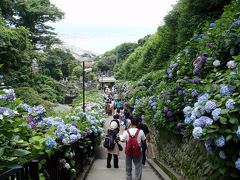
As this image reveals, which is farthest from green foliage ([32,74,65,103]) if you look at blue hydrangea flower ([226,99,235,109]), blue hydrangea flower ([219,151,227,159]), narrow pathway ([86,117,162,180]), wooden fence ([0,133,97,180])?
blue hydrangea flower ([226,99,235,109])

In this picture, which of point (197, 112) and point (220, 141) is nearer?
point (220, 141)

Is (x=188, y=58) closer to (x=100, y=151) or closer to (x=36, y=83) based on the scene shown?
(x=100, y=151)

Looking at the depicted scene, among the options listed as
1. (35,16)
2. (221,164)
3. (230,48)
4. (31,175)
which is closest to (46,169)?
(31,175)

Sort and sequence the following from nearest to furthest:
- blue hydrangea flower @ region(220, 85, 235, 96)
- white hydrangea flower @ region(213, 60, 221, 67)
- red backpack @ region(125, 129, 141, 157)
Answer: blue hydrangea flower @ region(220, 85, 235, 96)
white hydrangea flower @ region(213, 60, 221, 67)
red backpack @ region(125, 129, 141, 157)

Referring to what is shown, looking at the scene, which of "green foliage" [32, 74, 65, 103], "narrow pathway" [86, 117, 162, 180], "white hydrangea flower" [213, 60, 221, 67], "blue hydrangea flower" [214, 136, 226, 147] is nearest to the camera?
"blue hydrangea flower" [214, 136, 226, 147]

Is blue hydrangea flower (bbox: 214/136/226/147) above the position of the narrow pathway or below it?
above

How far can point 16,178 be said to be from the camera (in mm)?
2986

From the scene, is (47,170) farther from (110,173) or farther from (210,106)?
(110,173)

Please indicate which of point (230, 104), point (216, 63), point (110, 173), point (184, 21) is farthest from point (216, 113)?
point (184, 21)

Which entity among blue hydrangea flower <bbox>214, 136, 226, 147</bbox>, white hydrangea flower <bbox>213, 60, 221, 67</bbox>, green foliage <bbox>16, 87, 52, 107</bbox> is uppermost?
white hydrangea flower <bbox>213, 60, 221, 67</bbox>

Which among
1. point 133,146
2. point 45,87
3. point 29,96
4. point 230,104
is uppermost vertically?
point 230,104

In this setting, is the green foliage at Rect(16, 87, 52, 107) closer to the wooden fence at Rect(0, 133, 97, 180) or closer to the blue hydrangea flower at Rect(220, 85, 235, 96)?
the wooden fence at Rect(0, 133, 97, 180)

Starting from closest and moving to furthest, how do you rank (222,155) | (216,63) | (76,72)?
1. (222,155)
2. (216,63)
3. (76,72)

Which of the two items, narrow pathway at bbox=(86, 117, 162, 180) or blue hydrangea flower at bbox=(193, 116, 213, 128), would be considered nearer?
blue hydrangea flower at bbox=(193, 116, 213, 128)
